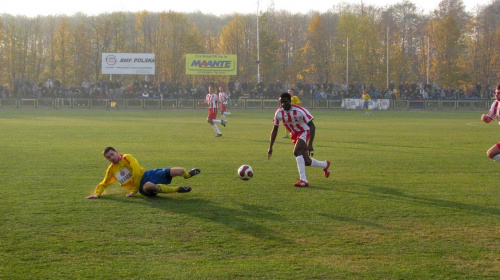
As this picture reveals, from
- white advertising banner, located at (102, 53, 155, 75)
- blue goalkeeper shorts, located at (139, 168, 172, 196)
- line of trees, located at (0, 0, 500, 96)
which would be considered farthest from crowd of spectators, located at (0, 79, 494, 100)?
blue goalkeeper shorts, located at (139, 168, 172, 196)

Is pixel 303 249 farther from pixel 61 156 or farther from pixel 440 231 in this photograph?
pixel 61 156

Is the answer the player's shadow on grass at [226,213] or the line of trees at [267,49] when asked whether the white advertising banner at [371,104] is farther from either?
the player's shadow on grass at [226,213]

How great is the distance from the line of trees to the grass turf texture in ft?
170

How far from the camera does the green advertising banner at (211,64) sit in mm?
56781

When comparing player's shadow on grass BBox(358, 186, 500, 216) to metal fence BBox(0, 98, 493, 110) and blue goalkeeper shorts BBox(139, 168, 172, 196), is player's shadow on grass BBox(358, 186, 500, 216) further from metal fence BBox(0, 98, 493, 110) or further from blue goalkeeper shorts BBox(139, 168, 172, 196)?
metal fence BBox(0, 98, 493, 110)

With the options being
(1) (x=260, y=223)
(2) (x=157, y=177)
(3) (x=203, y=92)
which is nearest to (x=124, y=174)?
(2) (x=157, y=177)

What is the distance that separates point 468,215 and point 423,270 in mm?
2518

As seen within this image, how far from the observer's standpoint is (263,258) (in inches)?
214

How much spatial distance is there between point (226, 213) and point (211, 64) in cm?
5077

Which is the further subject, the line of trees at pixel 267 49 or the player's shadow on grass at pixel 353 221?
the line of trees at pixel 267 49

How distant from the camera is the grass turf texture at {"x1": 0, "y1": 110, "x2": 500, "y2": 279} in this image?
516 centimetres

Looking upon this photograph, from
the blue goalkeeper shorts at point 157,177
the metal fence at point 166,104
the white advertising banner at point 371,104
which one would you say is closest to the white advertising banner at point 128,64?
the metal fence at point 166,104

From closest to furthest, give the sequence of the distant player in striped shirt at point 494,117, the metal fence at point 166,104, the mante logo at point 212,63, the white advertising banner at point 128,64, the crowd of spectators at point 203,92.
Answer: the distant player in striped shirt at point 494,117 < the metal fence at point 166,104 < the crowd of spectators at point 203,92 < the white advertising banner at point 128,64 < the mante logo at point 212,63

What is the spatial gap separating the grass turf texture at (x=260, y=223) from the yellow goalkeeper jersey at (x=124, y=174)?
236 millimetres
